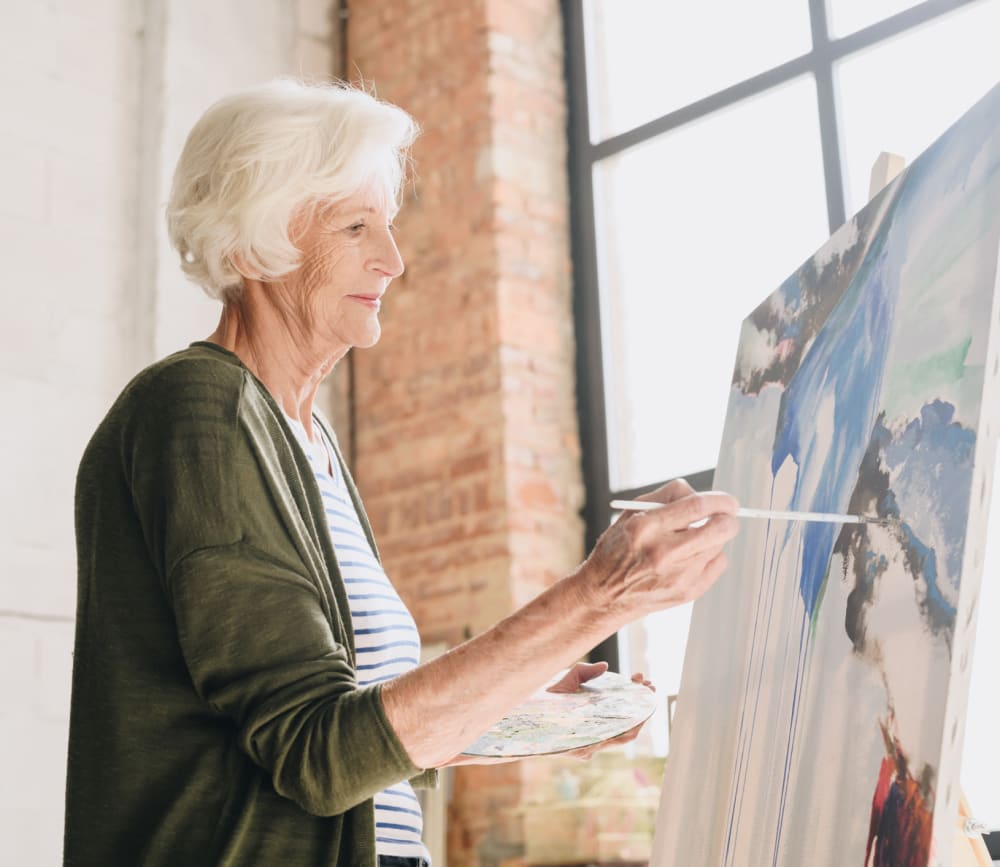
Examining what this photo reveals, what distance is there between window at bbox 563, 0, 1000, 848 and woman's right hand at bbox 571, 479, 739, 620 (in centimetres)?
235

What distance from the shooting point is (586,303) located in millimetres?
3984

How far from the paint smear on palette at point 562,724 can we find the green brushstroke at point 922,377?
18.5 inches

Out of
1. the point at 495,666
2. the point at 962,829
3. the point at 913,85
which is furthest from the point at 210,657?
the point at 913,85

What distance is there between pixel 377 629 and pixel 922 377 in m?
0.61

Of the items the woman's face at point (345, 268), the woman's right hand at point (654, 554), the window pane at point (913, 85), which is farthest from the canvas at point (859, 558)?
the window pane at point (913, 85)

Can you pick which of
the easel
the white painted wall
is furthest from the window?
the easel

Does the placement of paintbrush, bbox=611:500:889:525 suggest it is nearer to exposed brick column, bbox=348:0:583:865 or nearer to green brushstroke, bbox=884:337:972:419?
green brushstroke, bbox=884:337:972:419

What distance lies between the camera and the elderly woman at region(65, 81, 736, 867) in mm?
1125

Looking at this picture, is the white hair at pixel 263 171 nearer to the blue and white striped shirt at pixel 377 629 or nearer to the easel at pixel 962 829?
the blue and white striped shirt at pixel 377 629

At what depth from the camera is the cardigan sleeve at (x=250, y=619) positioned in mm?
1115

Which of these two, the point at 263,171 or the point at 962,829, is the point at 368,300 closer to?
the point at 263,171

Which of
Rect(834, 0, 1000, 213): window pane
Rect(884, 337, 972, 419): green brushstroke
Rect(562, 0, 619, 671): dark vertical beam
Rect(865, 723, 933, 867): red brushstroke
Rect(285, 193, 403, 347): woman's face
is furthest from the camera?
Rect(562, 0, 619, 671): dark vertical beam

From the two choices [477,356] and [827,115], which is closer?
[827,115]

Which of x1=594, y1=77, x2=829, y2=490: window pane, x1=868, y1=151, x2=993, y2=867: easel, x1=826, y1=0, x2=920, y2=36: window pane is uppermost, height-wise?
x1=826, y1=0, x2=920, y2=36: window pane
